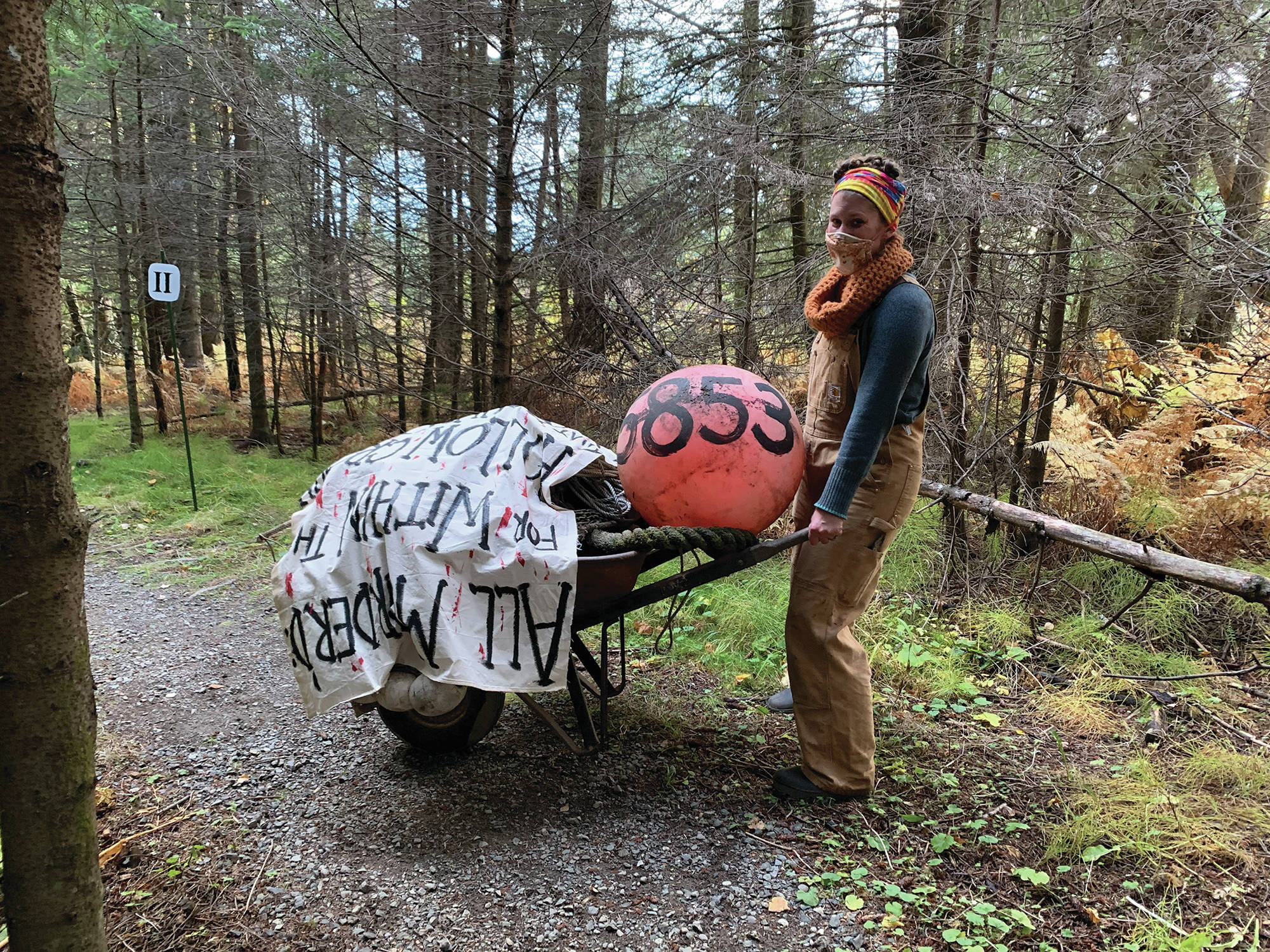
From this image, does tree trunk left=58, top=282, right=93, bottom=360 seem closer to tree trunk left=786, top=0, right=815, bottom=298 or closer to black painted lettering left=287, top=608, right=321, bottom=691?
tree trunk left=786, top=0, right=815, bottom=298

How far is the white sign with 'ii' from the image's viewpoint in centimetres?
714

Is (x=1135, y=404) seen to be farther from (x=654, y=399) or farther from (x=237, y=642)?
(x=237, y=642)

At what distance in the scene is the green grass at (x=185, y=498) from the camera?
21.0 feet

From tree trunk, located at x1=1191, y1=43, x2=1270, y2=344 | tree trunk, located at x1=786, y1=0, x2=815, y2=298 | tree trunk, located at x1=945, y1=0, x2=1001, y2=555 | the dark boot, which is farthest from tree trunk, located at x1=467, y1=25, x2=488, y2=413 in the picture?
tree trunk, located at x1=1191, y1=43, x2=1270, y2=344

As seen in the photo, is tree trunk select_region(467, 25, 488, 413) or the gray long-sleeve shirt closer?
the gray long-sleeve shirt

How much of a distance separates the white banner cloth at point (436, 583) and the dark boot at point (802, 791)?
107 centimetres

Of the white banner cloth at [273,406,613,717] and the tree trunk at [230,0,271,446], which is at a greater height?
the tree trunk at [230,0,271,446]

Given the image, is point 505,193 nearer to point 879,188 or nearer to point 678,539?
point 879,188

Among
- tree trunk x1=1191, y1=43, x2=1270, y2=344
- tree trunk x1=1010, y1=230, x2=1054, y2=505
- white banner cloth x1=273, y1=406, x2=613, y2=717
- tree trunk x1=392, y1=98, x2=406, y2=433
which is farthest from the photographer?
tree trunk x1=392, y1=98, x2=406, y2=433

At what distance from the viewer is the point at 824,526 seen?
2.52 m

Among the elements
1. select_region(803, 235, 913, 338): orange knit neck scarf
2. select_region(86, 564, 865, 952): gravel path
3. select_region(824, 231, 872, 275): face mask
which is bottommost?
select_region(86, 564, 865, 952): gravel path

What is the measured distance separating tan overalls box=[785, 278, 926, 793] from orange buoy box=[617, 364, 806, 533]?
0.22 m

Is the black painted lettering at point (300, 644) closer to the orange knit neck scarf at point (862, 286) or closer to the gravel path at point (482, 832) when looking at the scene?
the gravel path at point (482, 832)

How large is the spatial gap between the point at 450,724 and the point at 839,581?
1702 mm
